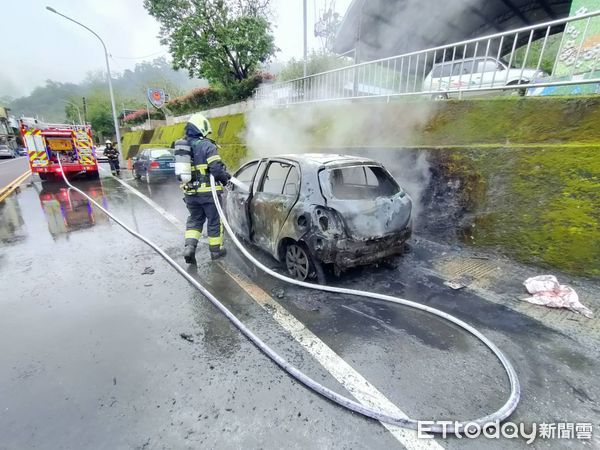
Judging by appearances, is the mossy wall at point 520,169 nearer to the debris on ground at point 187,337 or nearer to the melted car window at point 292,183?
the melted car window at point 292,183

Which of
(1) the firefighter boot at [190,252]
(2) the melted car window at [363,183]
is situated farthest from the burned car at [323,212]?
(1) the firefighter boot at [190,252]

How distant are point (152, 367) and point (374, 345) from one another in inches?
70.5

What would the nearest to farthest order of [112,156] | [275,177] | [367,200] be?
[367,200] → [275,177] → [112,156]

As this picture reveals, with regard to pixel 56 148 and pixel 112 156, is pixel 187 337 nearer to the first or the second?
pixel 56 148

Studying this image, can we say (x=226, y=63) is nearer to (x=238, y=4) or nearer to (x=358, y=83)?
(x=238, y=4)

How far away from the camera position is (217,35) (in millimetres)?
13672

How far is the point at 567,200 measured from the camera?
3.53m

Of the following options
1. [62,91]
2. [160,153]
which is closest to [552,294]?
[160,153]

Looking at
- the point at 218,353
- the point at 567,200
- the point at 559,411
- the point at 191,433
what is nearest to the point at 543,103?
the point at 567,200

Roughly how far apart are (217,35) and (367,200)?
1392 centimetres

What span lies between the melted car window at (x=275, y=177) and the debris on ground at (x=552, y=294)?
3.00m

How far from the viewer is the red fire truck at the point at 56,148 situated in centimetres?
1162

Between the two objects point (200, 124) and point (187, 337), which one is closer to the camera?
point (187, 337)

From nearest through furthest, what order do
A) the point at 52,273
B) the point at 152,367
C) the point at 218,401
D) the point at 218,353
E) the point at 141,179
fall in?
1. the point at 218,401
2. the point at 152,367
3. the point at 218,353
4. the point at 52,273
5. the point at 141,179
